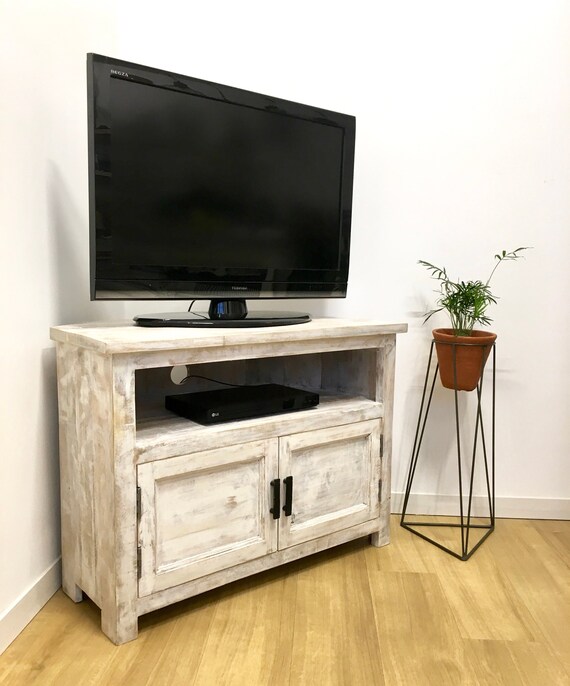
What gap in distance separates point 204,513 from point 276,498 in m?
0.21

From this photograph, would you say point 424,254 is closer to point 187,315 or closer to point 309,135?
point 309,135

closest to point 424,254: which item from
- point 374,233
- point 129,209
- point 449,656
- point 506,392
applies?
point 374,233

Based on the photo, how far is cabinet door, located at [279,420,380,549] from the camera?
1.59m

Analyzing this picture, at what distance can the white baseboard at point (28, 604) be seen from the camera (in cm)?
130

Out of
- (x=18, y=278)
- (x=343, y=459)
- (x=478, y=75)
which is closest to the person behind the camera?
(x=18, y=278)

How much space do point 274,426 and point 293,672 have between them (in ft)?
1.83

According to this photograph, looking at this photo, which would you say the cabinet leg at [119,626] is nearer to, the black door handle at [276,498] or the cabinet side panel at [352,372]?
the black door handle at [276,498]

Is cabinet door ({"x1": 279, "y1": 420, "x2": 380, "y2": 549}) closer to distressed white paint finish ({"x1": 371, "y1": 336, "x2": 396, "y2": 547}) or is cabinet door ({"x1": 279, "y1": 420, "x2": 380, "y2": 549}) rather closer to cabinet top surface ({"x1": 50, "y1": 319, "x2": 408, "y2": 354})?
distressed white paint finish ({"x1": 371, "y1": 336, "x2": 396, "y2": 547})

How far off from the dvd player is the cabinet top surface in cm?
19

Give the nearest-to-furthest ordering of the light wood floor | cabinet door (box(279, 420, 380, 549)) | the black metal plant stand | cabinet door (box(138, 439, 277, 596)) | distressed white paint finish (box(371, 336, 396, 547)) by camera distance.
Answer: the light wood floor
cabinet door (box(138, 439, 277, 596))
cabinet door (box(279, 420, 380, 549))
distressed white paint finish (box(371, 336, 396, 547))
the black metal plant stand

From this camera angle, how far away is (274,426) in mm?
1522

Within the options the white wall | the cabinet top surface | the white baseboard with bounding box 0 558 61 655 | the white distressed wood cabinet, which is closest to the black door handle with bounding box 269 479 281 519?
the white distressed wood cabinet

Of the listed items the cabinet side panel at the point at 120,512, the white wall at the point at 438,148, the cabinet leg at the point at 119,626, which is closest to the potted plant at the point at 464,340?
A: the white wall at the point at 438,148

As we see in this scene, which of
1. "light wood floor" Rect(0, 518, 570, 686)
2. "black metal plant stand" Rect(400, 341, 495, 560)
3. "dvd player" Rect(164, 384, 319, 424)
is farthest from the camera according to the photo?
"black metal plant stand" Rect(400, 341, 495, 560)
